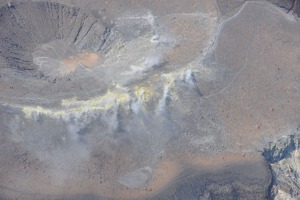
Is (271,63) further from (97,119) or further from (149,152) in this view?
(97,119)

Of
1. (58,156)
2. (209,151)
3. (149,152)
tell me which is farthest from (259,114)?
(58,156)

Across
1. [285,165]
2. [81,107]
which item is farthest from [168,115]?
[285,165]

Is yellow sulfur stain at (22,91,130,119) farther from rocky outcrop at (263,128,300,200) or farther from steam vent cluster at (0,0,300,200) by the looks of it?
rocky outcrop at (263,128,300,200)

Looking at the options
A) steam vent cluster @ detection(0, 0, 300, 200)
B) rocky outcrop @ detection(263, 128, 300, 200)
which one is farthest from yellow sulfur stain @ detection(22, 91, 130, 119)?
rocky outcrop @ detection(263, 128, 300, 200)

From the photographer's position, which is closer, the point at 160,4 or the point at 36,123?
the point at 36,123

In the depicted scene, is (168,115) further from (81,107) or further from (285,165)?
(285,165)
